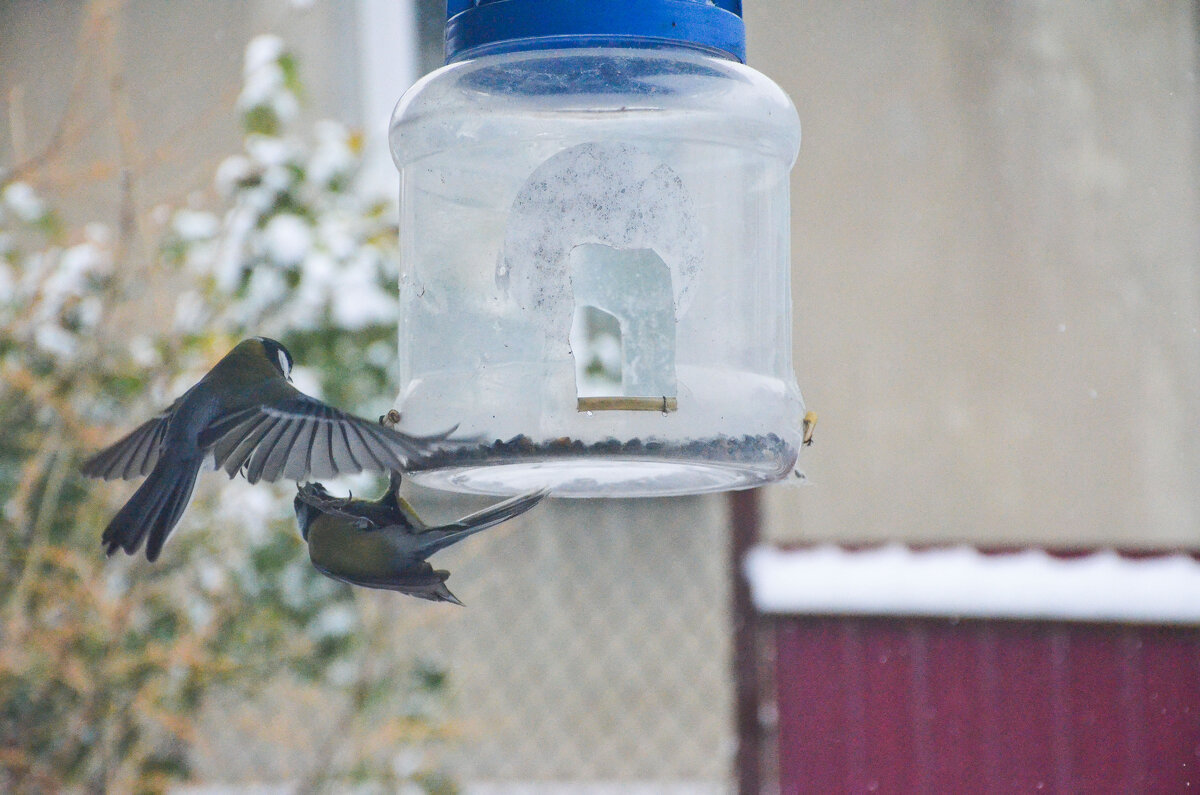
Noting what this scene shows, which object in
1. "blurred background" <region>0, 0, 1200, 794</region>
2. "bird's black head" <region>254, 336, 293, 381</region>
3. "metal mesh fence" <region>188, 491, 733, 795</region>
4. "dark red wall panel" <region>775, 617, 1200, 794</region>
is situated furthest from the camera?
"metal mesh fence" <region>188, 491, 733, 795</region>

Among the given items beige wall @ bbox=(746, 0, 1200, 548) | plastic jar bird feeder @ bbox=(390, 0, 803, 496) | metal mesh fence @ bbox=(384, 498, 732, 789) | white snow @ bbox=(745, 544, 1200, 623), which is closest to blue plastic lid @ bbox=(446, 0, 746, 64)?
plastic jar bird feeder @ bbox=(390, 0, 803, 496)

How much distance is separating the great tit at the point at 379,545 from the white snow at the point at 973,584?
7.25ft

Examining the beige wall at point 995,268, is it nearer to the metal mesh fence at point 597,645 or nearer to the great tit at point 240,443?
the metal mesh fence at point 597,645

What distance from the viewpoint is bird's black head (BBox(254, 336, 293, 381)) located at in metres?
1.77

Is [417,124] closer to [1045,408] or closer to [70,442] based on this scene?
[70,442]

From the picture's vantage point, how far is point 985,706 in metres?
→ 3.44

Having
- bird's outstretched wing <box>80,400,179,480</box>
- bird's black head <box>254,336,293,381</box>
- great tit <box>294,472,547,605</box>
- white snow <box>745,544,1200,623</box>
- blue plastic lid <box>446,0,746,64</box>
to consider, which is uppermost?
blue plastic lid <box>446,0,746,64</box>

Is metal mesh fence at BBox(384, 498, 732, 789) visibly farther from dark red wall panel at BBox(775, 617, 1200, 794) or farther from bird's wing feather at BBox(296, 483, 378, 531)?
bird's wing feather at BBox(296, 483, 378, 531)

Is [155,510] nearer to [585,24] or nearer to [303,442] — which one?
[303,442]

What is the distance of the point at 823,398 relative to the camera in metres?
4.88

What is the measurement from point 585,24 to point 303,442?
1.93 feet

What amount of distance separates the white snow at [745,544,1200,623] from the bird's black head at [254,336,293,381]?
209 centimetres

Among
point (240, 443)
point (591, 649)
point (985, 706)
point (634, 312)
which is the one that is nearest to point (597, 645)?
point (591, 649)

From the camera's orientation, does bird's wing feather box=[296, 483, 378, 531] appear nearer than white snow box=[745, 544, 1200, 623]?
Yes
